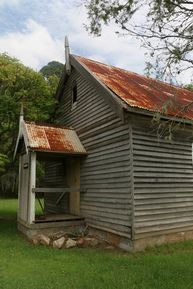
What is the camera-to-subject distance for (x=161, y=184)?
1170cm

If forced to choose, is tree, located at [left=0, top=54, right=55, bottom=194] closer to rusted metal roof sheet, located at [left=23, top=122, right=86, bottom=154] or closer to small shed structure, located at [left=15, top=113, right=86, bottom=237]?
small shed structure, located at [left=15, top=113, right=86, bottom=237]

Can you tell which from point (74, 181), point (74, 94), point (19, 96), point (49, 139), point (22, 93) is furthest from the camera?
A: point (19, 96)

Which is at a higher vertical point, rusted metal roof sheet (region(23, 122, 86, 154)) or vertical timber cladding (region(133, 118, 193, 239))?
rusted metal roof sheet (region(23, 122, 86, 154))

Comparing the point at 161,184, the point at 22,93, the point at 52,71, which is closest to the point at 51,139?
the point at 161,184

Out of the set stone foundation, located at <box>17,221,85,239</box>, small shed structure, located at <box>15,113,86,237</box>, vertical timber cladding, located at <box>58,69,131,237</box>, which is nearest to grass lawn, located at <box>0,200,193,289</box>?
stone foundation, located at <box>17,221,85,239</box>

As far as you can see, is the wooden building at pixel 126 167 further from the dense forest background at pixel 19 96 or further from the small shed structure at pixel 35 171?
the dense forest background at pixel 19 96

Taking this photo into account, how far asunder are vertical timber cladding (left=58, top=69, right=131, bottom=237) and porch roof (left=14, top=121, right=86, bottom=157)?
18.7 inches

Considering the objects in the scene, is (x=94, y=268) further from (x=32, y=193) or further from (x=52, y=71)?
(x=52, y=71)

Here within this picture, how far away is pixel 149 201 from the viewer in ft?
36.9

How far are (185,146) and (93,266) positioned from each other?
6330mm

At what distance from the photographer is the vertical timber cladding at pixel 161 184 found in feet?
36.3

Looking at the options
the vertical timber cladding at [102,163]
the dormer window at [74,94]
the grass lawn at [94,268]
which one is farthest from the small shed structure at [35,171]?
the grass lawn at [94,268]

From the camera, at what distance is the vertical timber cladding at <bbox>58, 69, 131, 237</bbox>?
37.4 ft

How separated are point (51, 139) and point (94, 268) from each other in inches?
270
